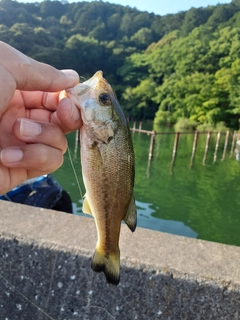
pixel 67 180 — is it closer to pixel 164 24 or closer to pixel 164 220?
pixel 164 220

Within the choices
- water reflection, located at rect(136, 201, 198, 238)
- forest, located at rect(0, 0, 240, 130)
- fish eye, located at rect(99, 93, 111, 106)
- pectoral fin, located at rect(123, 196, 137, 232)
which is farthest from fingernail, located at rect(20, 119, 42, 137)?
forest, located at rect(0, 0, 240, 130)

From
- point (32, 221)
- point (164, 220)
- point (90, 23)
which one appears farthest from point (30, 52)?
point (90, 23)

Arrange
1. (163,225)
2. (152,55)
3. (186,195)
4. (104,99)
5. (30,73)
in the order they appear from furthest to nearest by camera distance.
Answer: (152,55), (186,195), (163,225), (104,99), (30,73)

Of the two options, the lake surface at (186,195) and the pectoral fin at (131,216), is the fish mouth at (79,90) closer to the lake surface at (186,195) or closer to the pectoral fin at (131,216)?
the pectoral fin at (131,216)

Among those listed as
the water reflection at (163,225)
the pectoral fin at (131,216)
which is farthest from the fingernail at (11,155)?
the water reflection at (163,225)

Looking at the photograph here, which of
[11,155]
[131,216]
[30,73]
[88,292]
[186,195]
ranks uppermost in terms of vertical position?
[30,73]

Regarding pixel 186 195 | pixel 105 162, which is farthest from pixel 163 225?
pixel 105 162

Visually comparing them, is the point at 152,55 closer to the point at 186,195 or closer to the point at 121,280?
the point at 186,195

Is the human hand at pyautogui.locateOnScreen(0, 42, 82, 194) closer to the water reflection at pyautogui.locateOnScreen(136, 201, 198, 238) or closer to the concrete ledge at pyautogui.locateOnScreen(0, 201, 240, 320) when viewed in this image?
the concrete ledge at pyautogui.locateOnScreen(0, 201, 240, 320)
